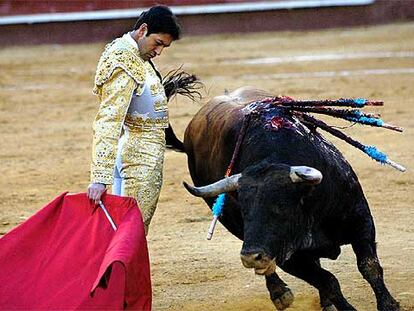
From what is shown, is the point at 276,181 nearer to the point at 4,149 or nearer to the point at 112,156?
the point at 112,156

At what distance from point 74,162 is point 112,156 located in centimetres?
384

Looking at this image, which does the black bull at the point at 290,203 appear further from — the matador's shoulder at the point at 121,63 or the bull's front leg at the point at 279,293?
the matador's shoulder at the point at 121,63

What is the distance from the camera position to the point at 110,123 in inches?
151

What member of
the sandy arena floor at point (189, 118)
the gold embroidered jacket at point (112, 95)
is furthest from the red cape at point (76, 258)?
the sandy arena floor at point (189, 118)

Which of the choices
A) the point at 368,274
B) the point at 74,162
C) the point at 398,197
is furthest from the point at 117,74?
the point at 74,162

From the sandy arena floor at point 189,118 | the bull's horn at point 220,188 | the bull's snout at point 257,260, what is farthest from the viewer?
the sandy arena floor at point 189,118

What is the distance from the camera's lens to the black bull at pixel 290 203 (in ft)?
11.8

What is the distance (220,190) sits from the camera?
3.79m

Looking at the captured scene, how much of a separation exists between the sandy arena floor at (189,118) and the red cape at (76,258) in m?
0.70

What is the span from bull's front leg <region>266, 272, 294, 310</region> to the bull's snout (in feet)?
2.36

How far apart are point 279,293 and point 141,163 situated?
0.75 meters

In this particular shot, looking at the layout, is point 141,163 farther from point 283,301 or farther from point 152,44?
point 283,301

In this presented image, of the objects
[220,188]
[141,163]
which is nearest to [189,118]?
[141,163]

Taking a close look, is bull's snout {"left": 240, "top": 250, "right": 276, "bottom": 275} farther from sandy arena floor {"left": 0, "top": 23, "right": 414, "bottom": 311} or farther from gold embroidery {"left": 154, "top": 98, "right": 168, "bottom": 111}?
sandy arena floor {"left": 0, "top": 23, "right": 414, "bottom": 311}
